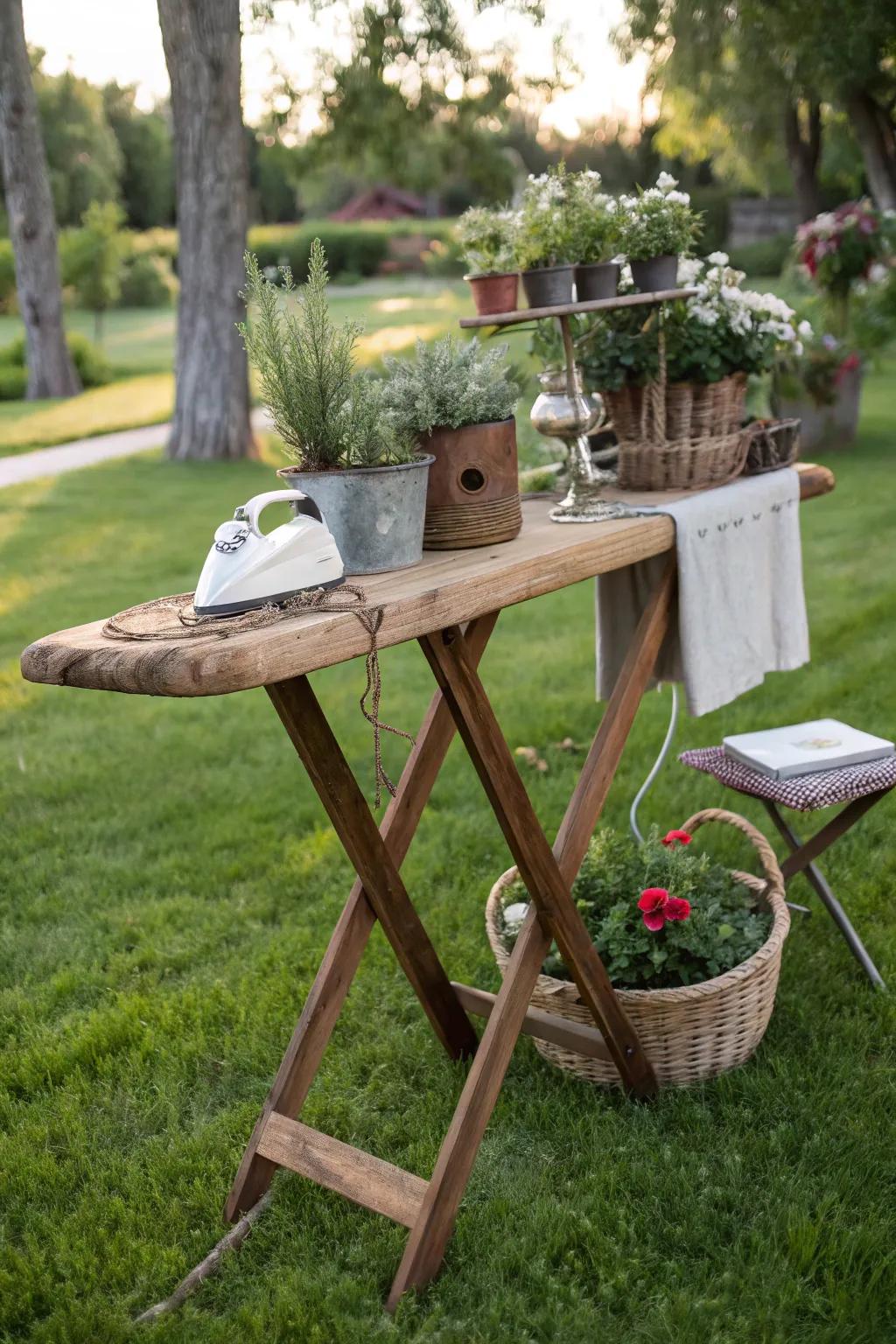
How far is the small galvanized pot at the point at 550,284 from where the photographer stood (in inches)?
95.3

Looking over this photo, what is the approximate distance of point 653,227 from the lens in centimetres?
257

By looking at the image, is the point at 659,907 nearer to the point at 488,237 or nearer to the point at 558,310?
the point at 558,310

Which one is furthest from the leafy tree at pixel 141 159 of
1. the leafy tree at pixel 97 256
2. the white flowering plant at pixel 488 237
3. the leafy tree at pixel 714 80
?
the white flowering plant at pixel 488 237

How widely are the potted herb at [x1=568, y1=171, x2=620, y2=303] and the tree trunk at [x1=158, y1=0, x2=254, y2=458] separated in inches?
315

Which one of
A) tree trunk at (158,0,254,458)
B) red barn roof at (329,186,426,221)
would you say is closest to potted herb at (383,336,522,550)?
tree trunk at (158,0,254,458)

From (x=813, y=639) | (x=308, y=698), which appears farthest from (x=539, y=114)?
(x=308, y=698)

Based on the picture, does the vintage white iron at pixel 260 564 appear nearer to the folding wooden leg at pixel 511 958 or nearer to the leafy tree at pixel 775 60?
the folding wooden leg at pixel 511 958

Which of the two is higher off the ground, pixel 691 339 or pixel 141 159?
pixel 141 159

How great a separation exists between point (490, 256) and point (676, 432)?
0.55m

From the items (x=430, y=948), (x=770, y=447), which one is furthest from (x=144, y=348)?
(x=430, y=948)

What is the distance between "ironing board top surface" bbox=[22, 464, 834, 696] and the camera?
5.44 ft

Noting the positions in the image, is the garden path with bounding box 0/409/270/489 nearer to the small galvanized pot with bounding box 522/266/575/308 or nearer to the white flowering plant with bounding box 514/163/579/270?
the white flowering plant with bounding box 514/163/579/270

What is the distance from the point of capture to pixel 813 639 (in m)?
5.52

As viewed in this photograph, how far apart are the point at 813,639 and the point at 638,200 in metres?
3.27
